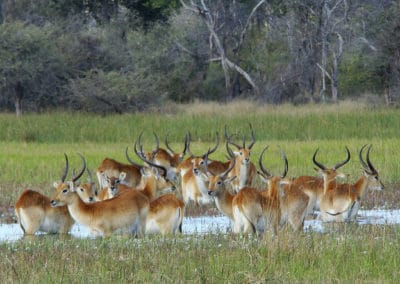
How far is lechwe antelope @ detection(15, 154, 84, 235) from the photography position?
1009 cm

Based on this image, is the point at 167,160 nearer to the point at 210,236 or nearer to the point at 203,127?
the point at 210,236

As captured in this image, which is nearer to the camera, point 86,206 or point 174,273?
point 174,273

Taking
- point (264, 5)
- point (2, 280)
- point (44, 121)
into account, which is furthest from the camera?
point (264, 5)

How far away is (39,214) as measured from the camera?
10.2 metres

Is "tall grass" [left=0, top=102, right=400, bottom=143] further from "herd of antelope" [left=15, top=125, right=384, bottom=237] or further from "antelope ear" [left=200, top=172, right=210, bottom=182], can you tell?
"herd of antelope" [left=15, top=125, right=384, bottom=237]

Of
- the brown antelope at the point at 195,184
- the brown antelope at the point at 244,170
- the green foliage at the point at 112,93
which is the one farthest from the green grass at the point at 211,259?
the green foliage at the point at 112,93

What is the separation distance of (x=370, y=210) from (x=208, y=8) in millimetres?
24184

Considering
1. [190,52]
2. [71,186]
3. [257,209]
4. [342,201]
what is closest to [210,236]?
[257,209]

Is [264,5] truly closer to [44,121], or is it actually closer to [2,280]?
[44,121]

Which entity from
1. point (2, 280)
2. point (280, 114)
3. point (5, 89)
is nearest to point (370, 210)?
point (2, 280)

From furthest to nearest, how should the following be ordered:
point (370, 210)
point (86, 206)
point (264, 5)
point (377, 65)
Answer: point (264, 5)
point (377, 65)
point (370, 210)
point (86, 206)

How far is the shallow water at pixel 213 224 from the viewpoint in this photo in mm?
10219

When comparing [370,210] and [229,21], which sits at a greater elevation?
[229,21]

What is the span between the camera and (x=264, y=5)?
126 ft
